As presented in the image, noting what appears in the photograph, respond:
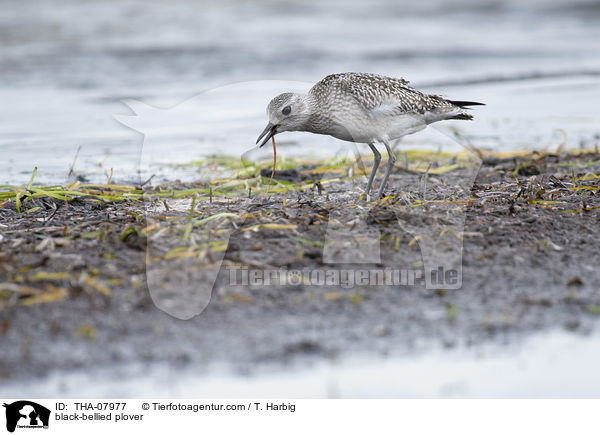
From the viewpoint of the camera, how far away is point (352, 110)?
19.6ft

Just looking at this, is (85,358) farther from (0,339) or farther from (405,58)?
(405,58)

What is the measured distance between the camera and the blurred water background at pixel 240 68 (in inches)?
358

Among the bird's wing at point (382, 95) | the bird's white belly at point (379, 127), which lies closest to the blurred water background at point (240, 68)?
the bird's wing at point (382, 95)

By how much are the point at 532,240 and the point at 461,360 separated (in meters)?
1.64

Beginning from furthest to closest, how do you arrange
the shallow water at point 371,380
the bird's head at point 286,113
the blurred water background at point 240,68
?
the blurred water background at point 240,68 < the bird's head at point 286,113 < the shallow water at point 371,380

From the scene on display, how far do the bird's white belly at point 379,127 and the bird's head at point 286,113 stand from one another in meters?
0.38

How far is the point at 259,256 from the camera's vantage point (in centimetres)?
455

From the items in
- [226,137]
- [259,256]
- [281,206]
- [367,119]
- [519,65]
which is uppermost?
[519,65]

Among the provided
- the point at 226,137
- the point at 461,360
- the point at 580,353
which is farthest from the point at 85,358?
the point at 226,137

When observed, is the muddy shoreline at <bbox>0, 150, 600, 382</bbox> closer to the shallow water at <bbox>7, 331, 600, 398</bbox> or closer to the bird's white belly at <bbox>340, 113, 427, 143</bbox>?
the shallow water at <bbox>7, 331, 600, 398</bbox>

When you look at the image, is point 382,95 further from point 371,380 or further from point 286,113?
point 371,380

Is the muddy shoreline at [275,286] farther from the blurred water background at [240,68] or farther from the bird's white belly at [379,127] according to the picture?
the blurred water background at [240,68]

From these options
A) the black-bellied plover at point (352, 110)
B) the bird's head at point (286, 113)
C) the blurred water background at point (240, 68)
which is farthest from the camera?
the blurred water background at point (240, 68)

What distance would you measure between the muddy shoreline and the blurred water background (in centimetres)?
137
